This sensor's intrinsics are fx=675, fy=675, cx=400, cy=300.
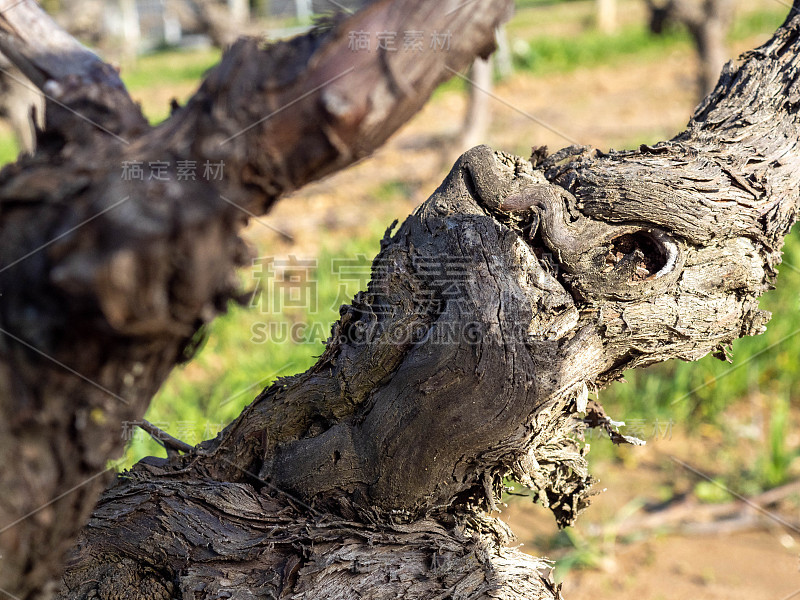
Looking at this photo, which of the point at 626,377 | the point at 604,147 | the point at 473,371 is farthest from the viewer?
the point at 604,147

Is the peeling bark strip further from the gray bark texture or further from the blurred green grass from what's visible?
the blurred green grass

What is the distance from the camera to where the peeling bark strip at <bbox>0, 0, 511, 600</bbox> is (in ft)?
2.82

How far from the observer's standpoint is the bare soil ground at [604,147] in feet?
10.7

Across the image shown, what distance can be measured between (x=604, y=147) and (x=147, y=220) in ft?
24.0

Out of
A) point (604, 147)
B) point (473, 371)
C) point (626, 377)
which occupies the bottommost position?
point (473, 371)

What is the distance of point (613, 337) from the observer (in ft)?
5.53

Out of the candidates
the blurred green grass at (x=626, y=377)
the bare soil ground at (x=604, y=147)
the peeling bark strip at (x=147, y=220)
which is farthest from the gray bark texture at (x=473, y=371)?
the bare soil ground at (x=604, y=147)

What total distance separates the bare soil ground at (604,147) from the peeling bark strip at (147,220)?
2.66 meters

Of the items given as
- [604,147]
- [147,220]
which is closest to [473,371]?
[147,220]

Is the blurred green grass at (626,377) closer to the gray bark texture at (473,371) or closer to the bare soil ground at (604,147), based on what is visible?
the bare soil ground at (604,147)

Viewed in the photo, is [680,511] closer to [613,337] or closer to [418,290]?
[613,337]

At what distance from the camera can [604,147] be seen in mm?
7504

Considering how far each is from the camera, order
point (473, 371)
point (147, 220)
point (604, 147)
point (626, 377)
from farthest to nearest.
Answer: point (604, 147)
point (626, 377)
point (473, 371)
point (147, 220)

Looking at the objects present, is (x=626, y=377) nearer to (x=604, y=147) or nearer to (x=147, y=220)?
(x=147, y=220)
